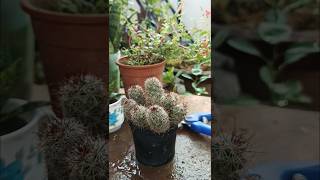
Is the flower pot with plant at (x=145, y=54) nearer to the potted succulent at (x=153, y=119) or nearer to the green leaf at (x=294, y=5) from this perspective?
the potted succulent at (x=153, y=119)

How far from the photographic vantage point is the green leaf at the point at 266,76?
706 mm

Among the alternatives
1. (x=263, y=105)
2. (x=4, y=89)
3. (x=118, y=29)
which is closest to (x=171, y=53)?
(x=118, y=29)

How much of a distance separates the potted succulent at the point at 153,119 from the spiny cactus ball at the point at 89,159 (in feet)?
0.33

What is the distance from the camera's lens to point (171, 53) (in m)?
0.86

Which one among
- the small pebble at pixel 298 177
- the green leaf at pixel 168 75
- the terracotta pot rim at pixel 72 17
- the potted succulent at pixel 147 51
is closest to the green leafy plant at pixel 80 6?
the terracotta pot rim at pixel 72 17

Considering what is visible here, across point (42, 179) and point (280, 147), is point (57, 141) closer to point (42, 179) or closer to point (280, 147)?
point (42, 179)

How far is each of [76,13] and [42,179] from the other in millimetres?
397

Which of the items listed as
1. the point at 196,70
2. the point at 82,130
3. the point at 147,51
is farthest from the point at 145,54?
the point at 82,130

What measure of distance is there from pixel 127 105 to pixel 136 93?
3 centimetres

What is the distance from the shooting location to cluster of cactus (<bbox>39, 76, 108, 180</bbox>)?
81 cm

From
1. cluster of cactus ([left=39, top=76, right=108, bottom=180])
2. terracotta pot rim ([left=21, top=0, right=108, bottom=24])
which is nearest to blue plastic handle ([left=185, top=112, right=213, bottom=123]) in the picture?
cluster of cactus ([left=39, top=76, right=108, bottom=180])

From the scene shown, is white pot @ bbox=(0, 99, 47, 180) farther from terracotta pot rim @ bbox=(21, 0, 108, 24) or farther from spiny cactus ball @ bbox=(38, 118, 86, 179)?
terracotta pot rim @ bbox=(21, 0, 108, 24)

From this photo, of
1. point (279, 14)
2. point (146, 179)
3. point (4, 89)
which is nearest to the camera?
point (279, 14)

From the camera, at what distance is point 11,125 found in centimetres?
81
